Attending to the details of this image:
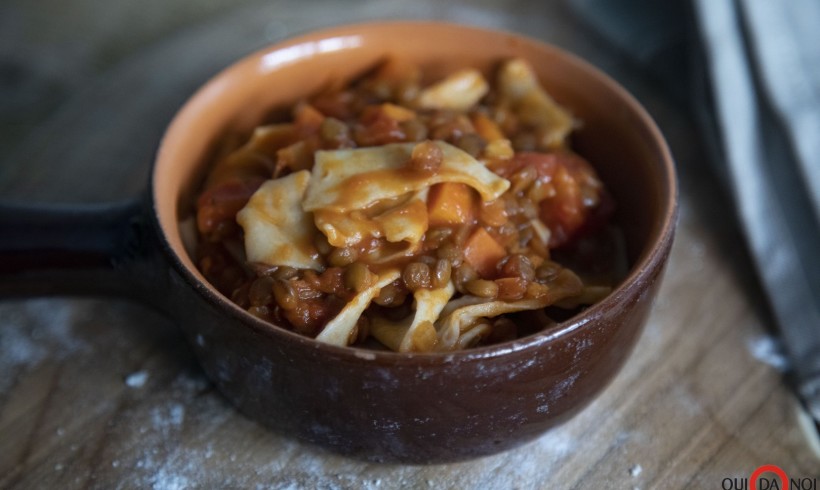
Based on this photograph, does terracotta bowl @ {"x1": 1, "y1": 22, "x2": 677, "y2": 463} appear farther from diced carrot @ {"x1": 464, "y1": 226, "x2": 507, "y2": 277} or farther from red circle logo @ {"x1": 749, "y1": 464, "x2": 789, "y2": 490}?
red circle logo @ {"x1": 749, "y1": 464, "x2": 789, "y2": 490}

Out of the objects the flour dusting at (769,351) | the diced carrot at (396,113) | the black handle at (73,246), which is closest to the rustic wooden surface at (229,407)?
the flour dusting at (769,351)

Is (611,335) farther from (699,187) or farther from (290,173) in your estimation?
(699,187)

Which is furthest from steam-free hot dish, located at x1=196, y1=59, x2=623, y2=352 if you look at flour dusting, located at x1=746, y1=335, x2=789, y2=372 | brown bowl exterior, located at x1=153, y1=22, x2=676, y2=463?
flour dusting, located at x1=746, y1=335, x2=789, y2=372

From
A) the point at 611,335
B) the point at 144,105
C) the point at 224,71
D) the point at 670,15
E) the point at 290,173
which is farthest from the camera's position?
the point at 670,15

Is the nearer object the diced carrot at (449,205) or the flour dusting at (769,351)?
the diced carrot at (449,205)

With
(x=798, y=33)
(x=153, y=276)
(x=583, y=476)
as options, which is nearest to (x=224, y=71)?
(x=153, y=276)

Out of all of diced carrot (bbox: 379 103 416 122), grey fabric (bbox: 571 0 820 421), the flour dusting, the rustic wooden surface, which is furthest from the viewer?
grey fabric (bbox: 571 0 820 421)

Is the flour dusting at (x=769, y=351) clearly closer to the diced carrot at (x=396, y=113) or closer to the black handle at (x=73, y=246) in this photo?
the diced carrot at (x=396, y=113)
